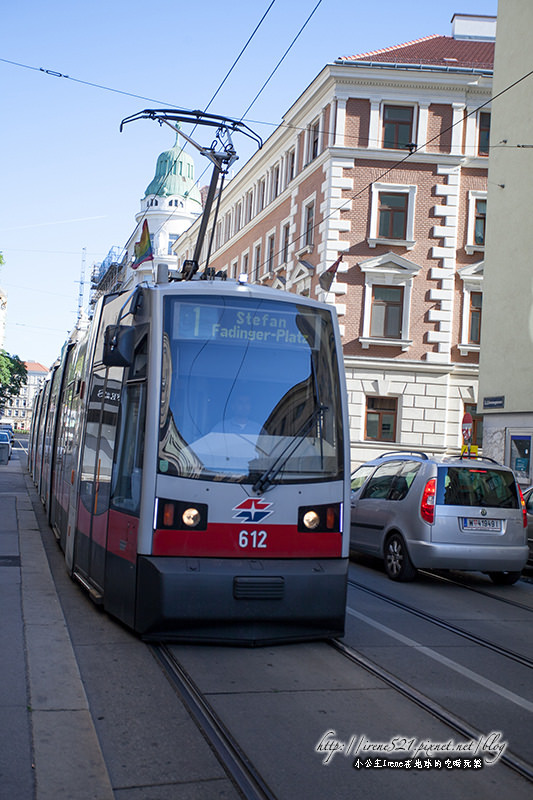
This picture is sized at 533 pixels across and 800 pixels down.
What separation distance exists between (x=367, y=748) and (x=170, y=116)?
11.6 metres

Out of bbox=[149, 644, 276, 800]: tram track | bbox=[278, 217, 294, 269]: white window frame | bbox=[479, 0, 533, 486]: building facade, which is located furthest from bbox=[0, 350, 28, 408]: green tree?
bbox=[149, 644, 276, 800]: tram track

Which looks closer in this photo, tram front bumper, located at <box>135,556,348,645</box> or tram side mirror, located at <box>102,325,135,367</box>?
tram front bumper, located at <box>135,556,348,645</box>

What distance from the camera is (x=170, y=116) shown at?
14305 millimetres

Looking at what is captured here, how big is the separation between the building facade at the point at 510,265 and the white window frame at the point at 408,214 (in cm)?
706

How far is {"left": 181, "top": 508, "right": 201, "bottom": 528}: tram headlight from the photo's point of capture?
272 inches

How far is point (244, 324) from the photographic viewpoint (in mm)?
7449

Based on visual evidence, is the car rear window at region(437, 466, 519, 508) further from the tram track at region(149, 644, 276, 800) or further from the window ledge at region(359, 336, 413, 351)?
the window ledge at region(359, 336, 413, 351)

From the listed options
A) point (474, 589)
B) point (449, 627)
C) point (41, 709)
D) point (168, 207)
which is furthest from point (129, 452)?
point (168, 207)

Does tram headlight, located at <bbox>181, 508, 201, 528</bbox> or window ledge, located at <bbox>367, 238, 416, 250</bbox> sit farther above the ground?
window ledge, located at <bbox>367, 238, 416, 250</bbox>

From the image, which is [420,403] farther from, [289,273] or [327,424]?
[327,424]

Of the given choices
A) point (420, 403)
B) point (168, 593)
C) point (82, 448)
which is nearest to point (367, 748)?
point (168, 593)

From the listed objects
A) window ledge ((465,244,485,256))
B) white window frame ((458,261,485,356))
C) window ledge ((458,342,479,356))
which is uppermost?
window ledge ((465,244,485,256))

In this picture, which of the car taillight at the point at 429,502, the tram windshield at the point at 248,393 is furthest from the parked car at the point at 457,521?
the tram windshield at the point at 248,393

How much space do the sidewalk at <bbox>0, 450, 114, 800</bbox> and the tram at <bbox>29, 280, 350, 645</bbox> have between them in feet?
2.40
